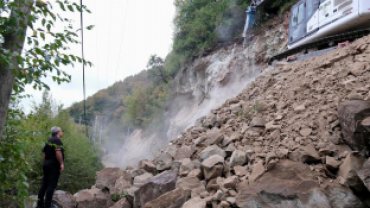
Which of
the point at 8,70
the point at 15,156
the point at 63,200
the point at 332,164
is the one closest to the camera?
the point at 8,70

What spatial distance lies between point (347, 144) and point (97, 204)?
5641 mm

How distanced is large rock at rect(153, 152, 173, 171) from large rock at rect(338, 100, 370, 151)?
4.01 metres

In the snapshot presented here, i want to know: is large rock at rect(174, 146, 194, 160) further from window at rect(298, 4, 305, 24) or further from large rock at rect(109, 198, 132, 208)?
window at rect(298, 4, 305, 24)

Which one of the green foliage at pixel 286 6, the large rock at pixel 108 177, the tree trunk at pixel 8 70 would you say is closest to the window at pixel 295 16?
the green foliage at pixel 286 6

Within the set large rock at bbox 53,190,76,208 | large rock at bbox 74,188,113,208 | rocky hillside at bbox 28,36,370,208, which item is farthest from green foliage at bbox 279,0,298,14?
large rock at bbox 53,190,76,208

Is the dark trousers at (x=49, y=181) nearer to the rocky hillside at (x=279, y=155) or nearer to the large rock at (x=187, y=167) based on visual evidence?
the rocky hillside at (x=279, y=155)

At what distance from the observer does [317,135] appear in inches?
201

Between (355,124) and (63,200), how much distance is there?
6116mm

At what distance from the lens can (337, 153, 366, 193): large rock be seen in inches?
151

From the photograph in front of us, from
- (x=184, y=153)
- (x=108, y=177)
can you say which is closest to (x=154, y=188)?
(x=184, y=153)

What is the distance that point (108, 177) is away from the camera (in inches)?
313

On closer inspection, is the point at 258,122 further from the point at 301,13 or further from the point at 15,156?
the point at 301,13

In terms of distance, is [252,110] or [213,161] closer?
[213,161]

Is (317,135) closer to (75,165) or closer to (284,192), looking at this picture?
(284,192)
